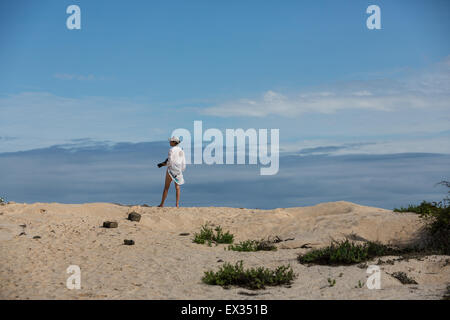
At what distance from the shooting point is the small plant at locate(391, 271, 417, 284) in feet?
26.3

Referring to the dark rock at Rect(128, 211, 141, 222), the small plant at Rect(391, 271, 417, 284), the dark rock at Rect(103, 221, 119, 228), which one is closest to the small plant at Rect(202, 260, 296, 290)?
the small plant at Rect(391, 271, 417, 284)

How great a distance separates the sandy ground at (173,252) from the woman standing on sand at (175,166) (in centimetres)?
100

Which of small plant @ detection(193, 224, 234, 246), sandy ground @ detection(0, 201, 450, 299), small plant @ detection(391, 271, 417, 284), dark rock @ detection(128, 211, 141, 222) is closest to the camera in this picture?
sandy ground @ detection(0, 201, 450, 299)

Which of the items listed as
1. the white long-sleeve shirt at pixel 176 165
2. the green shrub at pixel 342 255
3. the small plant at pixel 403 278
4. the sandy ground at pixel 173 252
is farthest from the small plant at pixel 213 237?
the small plant at pixel 403 278

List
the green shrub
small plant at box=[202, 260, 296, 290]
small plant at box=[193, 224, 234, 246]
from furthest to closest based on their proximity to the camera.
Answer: small plant at box=[193, 224, 234, 246] < the green shrub < small plant at box=[202, 260, 296, 290]

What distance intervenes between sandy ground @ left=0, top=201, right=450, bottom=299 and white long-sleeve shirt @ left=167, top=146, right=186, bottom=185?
123cm

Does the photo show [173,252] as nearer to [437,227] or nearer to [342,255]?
[342,255]

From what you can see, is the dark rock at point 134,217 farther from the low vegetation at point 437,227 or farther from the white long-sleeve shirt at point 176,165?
the low vegetation at point 437,227

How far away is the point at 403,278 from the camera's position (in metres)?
8.09

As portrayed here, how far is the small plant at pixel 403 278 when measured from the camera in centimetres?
802

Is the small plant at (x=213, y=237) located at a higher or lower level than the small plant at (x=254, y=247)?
higher

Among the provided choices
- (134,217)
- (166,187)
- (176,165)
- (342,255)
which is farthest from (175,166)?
(342,255)

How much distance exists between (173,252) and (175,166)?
566cm

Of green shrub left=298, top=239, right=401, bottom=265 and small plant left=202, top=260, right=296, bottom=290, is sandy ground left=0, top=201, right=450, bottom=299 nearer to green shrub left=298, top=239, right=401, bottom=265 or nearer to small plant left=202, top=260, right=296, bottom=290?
small plant left=202, top=260, right=296, bottom=290
